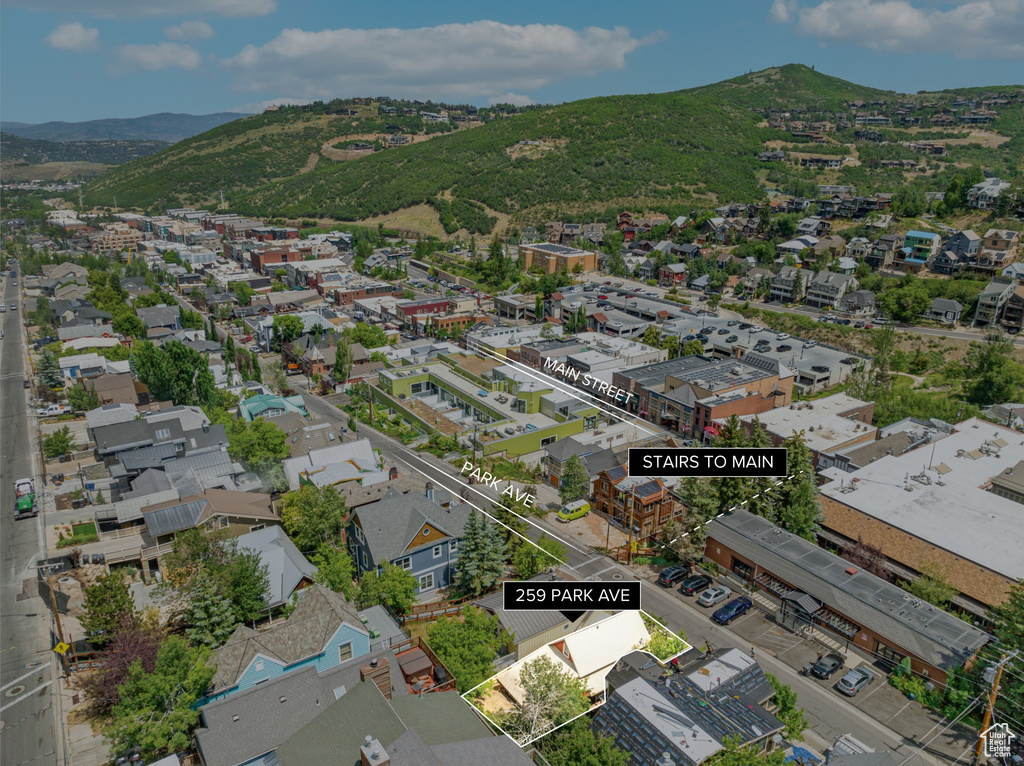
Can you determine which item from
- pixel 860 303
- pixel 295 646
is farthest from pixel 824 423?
pixel 295 646

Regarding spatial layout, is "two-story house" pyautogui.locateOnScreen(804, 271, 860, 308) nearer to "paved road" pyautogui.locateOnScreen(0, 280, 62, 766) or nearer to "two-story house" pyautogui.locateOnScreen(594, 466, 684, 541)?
"two-story house" pyautogui.locateOnScreen(594, 466, 684, 541)

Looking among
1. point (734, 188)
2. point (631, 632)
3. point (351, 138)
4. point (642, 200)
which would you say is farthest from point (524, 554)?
point (351, 138)

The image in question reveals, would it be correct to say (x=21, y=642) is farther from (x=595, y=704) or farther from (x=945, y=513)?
(x=945, y=513)

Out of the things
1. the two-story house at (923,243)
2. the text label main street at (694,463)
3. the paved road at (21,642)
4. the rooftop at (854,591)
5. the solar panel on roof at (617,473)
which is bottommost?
A: the paved road at (21,642)

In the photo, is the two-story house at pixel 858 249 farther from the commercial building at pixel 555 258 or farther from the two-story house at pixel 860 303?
the commercial building at pixel 555 258

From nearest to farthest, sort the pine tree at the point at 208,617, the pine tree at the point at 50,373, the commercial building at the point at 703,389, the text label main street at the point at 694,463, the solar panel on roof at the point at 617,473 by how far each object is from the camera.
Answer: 1. the text label main street at the point at 694,463
2. the pine tree at the point at 208,617
3. the solar panel on roof at the point at 617,473
4. the commercial building at the point at 703,389
5. the pine tree at the point at 50,373

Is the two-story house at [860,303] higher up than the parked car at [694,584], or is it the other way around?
the two-story house at [860,303]

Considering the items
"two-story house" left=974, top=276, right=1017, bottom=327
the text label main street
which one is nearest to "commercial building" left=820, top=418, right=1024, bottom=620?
the text label main street

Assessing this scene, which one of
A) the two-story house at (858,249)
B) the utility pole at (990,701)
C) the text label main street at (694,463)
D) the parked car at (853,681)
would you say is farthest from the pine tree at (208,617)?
the two-story house at (858,249)
